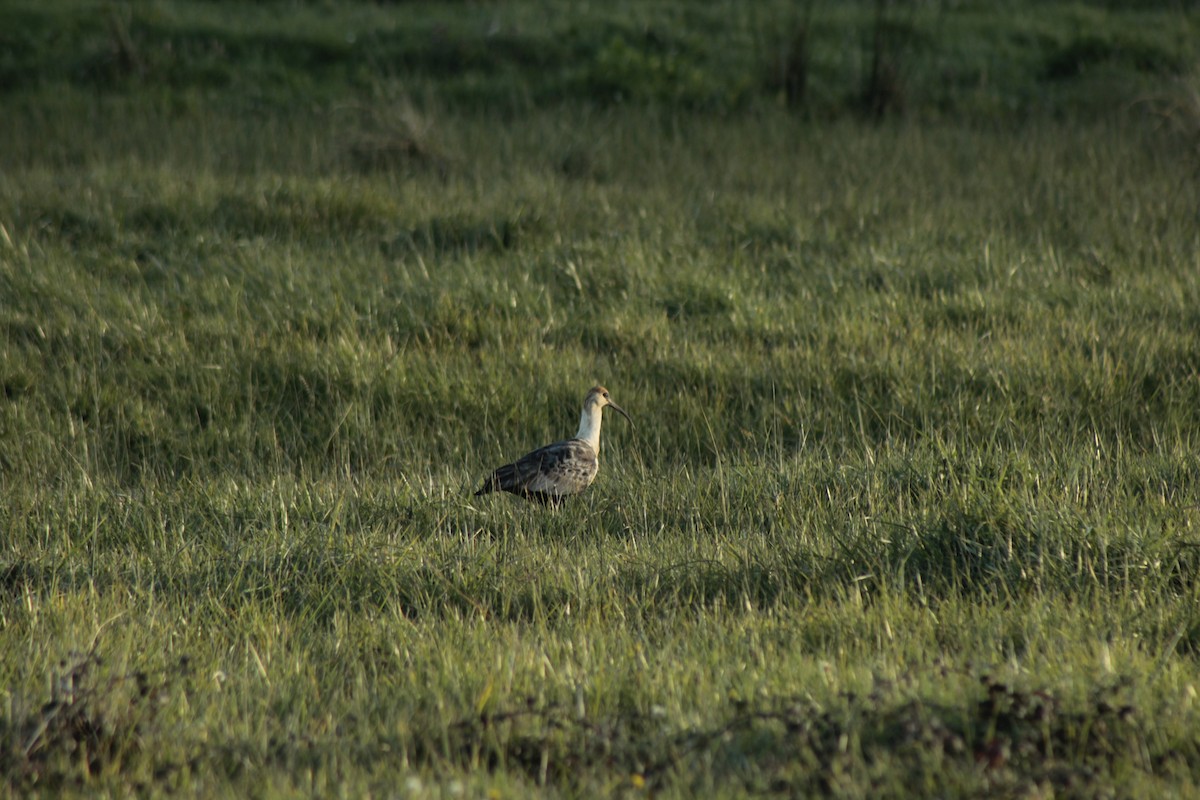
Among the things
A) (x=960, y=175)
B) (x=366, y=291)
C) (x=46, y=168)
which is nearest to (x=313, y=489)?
(x=366, y=291)

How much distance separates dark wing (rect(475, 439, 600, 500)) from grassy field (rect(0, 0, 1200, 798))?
0.17 meters

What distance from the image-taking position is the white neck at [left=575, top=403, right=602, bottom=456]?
20.8 feet

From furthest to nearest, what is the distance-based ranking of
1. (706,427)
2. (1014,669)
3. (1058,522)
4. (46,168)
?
(46,168) → (706,427) → (1058,522) → (1014,669)

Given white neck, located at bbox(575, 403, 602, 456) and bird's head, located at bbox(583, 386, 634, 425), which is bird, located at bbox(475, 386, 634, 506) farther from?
bird's head, located at bbox(583, 386, 634, 425)

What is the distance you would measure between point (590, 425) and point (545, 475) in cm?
76

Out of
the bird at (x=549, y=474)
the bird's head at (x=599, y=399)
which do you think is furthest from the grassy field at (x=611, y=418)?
the bird's head at (x=599, y=399)

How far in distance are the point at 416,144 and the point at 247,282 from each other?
3066 mm

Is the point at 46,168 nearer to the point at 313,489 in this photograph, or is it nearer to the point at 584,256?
the point at 584,256

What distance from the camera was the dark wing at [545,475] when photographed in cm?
566

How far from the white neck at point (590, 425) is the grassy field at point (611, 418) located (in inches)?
8.4

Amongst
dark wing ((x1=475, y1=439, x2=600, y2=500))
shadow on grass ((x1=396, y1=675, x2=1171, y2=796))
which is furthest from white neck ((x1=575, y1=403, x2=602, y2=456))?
shadow on grass ((x1=396, y1=675, x2=1171, y2=796))

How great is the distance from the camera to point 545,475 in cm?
568

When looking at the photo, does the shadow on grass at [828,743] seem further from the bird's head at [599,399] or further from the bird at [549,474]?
the bird's head at [599,399]

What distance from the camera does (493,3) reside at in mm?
16609
